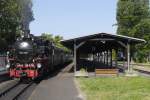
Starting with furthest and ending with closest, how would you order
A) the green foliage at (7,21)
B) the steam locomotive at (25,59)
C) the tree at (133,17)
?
the tree at (133,17) → the green foliage at (7,21) → the steam locomotive at (25,59)

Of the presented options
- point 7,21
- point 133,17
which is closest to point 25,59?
point 7,21

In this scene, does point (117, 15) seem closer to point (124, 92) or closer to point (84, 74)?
point (84, 74)

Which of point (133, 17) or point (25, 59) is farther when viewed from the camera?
point (133, 17)

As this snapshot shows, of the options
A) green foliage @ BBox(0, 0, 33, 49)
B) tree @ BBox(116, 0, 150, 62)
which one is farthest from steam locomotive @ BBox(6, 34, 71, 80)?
tree @ BBox(116, 0, 150, 62)

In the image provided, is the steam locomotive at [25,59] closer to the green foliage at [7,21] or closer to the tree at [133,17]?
the green foliage at [7,21]

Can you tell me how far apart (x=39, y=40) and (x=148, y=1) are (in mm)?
56411

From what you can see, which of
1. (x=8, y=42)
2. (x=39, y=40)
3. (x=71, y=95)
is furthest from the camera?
(x=8, y=42)

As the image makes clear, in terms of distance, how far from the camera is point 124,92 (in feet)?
74.9

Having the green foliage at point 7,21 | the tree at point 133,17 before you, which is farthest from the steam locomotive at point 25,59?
the tree at point 133,17

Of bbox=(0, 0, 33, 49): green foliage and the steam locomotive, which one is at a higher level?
bbox=(0, 0, 33, 49): green foliage

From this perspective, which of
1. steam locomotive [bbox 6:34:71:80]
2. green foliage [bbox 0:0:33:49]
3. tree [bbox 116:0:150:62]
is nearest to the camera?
steam locomotive [bbox 6:34:71:80]

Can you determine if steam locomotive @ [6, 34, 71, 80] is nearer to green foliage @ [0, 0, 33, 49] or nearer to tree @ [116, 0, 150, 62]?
green foliage @ [0, 0, 33, 49]

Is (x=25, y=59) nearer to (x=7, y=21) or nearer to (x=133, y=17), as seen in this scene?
(x=7, y=21)

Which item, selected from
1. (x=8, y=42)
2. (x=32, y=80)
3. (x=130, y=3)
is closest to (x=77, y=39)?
(x=32, y=80)
